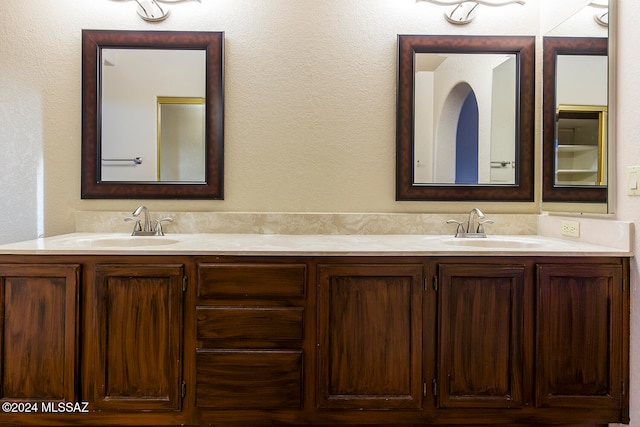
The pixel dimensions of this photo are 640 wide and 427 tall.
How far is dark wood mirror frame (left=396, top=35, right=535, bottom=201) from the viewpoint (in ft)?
7.15

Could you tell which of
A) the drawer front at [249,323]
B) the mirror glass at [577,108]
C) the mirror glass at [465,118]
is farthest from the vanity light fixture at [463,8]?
the drawer front at [249,323]

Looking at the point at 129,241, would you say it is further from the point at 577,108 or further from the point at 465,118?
the point at 577,108

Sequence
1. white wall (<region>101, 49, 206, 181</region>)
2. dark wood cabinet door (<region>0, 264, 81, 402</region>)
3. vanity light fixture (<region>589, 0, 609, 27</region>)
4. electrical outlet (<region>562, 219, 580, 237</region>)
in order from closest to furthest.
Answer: dark wood cabinet door (<region>0, 264, 81, 402</region>), vanity light fixture (<region>589, 0, 609, 27</region>), electrical outlet (<region>562, 219, 580, 237</region>), white wall (<region>101, 49, 206, 181</region>)

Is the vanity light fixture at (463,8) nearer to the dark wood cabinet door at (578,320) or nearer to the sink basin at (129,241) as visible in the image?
the dark wood cabinet door at (578,320)

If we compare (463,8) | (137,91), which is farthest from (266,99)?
(463,8)

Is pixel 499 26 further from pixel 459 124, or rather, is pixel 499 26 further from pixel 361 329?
pixel 361 329

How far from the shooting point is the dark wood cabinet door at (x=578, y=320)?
1.63m

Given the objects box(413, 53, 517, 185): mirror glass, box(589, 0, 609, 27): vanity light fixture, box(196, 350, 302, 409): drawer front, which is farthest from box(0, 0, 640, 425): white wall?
box(196, 350, 302, 409): drawer front

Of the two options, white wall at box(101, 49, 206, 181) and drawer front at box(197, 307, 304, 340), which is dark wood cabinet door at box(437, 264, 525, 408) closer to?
drawer front at box(197, 307, 304, 340)

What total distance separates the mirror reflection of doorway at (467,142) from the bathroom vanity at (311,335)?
675mm

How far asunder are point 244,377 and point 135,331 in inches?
18.0

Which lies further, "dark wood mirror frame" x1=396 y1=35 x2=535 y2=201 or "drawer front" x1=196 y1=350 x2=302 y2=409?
"dark wood mirror frame" x1=396 y1=35 x2=535 y2=201

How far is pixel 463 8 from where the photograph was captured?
2180 mm

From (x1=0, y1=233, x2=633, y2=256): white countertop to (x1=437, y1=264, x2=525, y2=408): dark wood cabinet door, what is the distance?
0.11m
